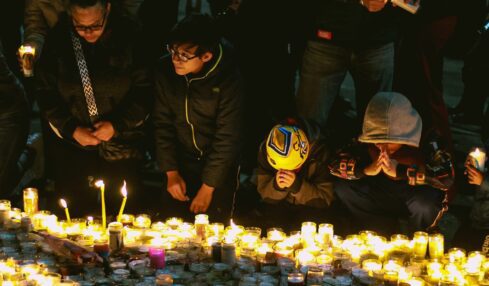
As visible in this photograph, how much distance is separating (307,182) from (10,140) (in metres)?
2.32

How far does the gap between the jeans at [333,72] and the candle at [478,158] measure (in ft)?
3.34

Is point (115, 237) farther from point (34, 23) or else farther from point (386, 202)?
point (34, 23)

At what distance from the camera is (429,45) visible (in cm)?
587

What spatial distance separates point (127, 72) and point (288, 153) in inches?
50.7

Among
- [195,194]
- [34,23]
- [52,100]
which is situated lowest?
[195,194]

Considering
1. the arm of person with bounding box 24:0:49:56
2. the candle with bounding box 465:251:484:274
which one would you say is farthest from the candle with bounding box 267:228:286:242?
the arm of person with bounding box 24:0:49:56

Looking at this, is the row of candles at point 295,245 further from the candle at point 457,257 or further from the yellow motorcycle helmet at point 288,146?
the yellow motorcycle helmet at point 288,146

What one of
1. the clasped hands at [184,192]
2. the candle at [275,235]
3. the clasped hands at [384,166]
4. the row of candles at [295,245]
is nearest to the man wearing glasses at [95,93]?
the clasped hands at [184,192]

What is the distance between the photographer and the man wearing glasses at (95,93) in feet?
17.1

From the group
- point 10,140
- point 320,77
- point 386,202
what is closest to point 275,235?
point 386,202

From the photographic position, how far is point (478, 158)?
4953 mm

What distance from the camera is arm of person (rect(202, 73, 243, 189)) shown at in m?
5.26

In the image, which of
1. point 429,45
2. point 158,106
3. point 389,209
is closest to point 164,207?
point 158,106

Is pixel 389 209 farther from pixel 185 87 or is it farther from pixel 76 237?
pixel 76 237
